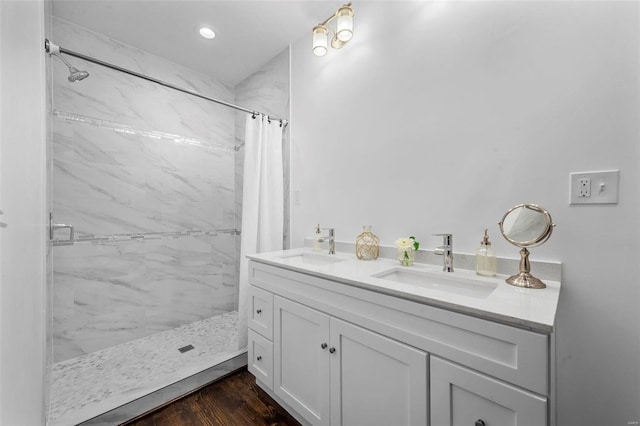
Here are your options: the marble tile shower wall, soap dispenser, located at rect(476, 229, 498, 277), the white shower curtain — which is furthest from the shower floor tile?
soap dispenser, located at rect(476, 229, 498, 277)

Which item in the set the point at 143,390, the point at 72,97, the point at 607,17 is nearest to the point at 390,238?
A: the point at 607,17

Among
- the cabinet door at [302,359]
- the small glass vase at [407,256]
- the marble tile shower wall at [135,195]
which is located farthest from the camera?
the marble tile shower wall at [135,195]

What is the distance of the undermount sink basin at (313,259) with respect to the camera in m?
1.65

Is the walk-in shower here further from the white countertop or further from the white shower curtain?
the white countertop

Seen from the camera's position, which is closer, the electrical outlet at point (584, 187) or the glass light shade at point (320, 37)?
the electrical outlet at point (584, 187)

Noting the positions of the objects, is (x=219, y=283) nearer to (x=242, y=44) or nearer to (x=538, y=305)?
(x=242, y=44)

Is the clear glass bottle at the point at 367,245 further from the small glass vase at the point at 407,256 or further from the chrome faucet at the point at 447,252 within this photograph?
the chrome faucet at the point at 447,252

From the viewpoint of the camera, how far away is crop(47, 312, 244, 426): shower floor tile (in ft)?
4.85

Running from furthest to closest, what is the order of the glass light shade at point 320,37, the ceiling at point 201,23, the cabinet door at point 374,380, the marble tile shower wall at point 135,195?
the marble tile shower wall at point 135,195 → the ceiling at point 201,23 → the glass light shade at point 320,37 → the cabinet door at point 374,380

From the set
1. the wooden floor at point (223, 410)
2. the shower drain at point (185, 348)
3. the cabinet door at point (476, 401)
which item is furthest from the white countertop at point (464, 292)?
the shower drain at point (185, 348)

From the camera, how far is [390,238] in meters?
1.54

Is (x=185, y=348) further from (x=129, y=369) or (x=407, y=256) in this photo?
(x=407, y=256)

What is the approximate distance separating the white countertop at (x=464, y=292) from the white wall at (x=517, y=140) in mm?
202

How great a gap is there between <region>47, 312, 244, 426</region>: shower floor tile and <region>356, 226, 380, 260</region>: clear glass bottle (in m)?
1.30
